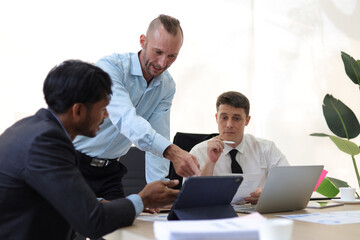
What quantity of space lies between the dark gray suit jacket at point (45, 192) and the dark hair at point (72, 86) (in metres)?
0.07

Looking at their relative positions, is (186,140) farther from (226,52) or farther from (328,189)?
(226,52)

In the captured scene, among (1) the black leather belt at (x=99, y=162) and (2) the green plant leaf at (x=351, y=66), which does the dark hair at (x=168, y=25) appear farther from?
(2) the green plant leaf at (x=351, y=66)

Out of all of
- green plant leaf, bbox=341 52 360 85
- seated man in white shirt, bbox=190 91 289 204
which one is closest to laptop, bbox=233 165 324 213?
seated man in white shirt, bbox=190 91 289 204

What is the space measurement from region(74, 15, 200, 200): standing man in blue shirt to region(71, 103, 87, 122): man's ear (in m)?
0.42

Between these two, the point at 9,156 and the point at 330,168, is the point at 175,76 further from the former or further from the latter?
the point at 9,156

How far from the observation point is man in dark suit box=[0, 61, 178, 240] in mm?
1178

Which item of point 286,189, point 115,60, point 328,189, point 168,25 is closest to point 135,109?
point 115,60

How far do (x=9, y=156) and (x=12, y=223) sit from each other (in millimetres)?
197

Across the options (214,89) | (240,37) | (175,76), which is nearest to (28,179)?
(175,76)

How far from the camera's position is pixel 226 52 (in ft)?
15.5

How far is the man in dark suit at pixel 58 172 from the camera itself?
3.86 feet

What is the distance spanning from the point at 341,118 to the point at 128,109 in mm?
2245

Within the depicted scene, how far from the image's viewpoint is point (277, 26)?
4.84m

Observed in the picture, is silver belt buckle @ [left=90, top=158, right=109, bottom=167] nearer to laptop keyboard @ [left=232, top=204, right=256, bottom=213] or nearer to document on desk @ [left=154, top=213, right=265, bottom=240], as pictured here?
laptop keyboard @ [left=232, top=204, right=256, bottom=213]
